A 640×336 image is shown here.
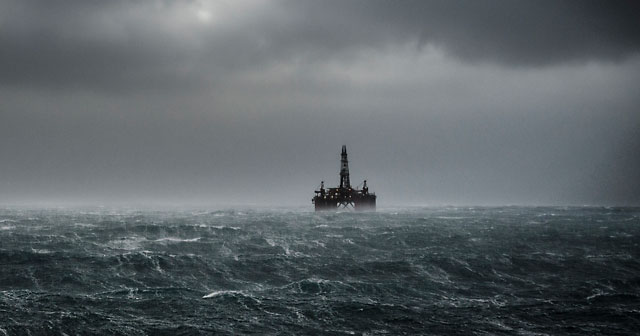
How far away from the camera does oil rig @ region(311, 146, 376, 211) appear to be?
490 ft

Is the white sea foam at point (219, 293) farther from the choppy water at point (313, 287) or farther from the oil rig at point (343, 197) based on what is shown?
the oil rig at point (343, 197)

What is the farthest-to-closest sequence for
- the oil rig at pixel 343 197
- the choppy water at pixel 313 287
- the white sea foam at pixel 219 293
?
1. the oil rig at pixel 343 197
2. the white sea foam at pixel 219 293
3. the choppy water at pixel 313 287

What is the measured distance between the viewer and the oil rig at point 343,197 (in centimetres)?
14938

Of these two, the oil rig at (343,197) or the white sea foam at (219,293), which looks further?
the oil rig at (343,197)

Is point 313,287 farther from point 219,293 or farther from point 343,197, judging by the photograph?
point 343,197

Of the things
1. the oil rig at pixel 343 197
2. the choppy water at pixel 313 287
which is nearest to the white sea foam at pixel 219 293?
the choppy water at pixel 313 287

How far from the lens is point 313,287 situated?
29.5 meters

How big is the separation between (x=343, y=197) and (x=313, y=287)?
402ft

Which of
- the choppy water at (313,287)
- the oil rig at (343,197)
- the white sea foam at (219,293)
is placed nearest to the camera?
the choppy water at (313,287)

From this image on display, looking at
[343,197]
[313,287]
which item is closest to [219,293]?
[313,287]

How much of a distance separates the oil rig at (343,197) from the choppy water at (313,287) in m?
96.7

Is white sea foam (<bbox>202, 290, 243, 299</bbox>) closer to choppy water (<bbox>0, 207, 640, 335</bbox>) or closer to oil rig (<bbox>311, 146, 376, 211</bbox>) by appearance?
choppy water (<bbox>0, 207, 640, 335</bbox>)

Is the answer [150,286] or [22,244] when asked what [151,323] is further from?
[22,244]

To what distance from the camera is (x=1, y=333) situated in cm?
1942
